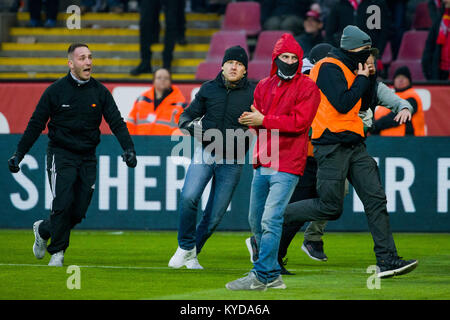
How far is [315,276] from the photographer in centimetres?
925

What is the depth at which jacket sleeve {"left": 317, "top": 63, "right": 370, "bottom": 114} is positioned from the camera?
870cm

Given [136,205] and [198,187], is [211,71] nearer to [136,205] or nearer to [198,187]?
[136,205]

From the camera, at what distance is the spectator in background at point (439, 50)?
16.4 metres

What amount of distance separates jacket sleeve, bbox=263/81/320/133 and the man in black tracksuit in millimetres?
2221

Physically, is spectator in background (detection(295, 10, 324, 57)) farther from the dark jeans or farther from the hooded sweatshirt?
the hooded sweatshirt

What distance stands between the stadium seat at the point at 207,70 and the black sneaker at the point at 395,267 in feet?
29.6

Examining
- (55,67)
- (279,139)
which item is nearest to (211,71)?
(55,67)

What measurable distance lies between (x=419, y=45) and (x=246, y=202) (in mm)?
5869

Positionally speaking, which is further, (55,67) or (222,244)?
(55,67)

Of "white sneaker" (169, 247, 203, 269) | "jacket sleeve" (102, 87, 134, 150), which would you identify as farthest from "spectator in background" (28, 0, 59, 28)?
"white sneaker" (169, 247, 203, 269)

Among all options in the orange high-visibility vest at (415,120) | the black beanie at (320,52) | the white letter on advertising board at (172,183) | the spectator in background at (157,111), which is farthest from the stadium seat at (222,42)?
the black beanie at (320,52)

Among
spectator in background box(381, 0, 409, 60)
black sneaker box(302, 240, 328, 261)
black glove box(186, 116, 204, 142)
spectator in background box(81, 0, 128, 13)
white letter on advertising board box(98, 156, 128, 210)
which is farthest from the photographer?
spectator in background box(81, 0, 128, 13)

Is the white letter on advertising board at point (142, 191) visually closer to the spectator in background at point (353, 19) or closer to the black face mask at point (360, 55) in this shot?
the spectator in background at point (353, 19)

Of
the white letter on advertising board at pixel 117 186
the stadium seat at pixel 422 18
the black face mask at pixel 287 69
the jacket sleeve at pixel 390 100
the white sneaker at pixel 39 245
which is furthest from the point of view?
the stadium seat at pixel 422 18
